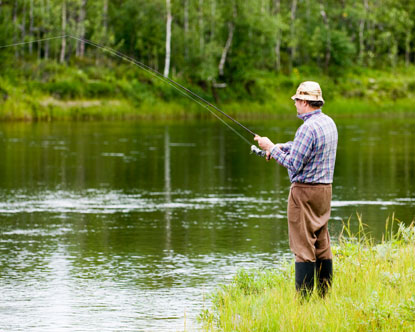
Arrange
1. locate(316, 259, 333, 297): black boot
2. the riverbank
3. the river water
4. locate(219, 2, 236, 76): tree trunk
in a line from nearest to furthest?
1. locate(316, 259, 333, 297): black boot
2. the river water
3. the riverbank
4. locate(219, 2, 236, 76): tree trunk

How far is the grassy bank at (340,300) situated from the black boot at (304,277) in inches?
4.6

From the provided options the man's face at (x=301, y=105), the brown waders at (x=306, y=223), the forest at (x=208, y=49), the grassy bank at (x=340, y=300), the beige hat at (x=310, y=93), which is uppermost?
the forest at (x=208, y=49)

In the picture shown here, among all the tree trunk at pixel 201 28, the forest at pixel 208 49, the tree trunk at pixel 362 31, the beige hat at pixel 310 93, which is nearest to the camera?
the beige hat at pixel 310 93

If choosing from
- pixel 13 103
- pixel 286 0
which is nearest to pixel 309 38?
pixel 286 0

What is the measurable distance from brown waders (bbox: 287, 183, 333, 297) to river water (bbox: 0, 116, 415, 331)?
48.1 inches

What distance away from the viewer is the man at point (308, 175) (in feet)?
24.6

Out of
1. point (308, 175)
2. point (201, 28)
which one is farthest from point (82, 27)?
point (308, 175)

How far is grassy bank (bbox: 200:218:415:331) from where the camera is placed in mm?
6762

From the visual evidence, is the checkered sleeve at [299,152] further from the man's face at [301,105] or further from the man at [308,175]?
the man's face at [301,105]

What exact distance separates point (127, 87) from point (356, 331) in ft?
164

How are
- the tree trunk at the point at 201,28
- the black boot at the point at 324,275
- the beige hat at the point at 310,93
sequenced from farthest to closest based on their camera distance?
the tree trunk at the point at 201,28 < the black boot at the point at 324,275 < the beige hat at the point at 310,93

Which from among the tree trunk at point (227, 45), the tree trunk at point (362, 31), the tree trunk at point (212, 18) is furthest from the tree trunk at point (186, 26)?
the tree trunk at point (362, 31)

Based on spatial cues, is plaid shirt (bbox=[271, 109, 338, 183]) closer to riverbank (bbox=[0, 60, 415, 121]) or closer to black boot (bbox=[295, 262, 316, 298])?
black boot (bbox=[295, 262, 316, 298])

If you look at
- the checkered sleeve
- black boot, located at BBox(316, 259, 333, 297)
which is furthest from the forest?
the checkered sleeve
